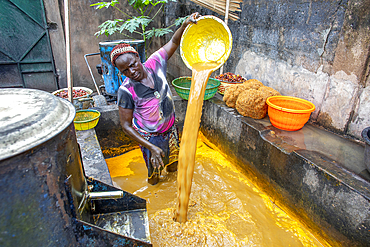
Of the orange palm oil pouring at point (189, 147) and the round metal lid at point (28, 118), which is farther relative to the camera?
the orange palm oil pouring at point (189, 147)

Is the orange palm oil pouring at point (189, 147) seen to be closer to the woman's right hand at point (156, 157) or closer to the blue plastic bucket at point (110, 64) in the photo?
the woman's right hand at point (156, 157)

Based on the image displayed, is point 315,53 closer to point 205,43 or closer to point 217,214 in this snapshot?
point 205,43

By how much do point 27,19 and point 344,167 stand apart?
7.22 metres

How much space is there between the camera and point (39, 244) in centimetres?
104

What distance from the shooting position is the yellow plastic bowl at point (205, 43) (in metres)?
2.39

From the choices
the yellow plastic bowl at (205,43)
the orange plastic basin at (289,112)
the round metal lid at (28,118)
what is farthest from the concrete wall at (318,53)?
the round metal lid at (28,118)

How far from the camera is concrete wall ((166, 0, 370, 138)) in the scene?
2.48m

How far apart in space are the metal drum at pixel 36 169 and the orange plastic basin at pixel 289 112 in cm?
238

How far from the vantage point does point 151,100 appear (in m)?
2.54

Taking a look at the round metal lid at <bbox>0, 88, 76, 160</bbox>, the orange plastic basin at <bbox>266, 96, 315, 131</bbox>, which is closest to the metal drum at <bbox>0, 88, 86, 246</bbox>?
the round metal lid at <bbox>0, 88, 76, 160</bbox>

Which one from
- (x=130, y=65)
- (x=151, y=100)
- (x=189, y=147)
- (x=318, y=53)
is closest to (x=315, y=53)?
(x=318, y=53)

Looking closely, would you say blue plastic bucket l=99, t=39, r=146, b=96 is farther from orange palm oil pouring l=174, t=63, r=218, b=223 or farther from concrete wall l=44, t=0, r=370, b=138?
orange palm oil pouring l=174, t=63, r=218, b=223

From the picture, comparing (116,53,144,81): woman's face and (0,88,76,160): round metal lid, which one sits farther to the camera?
(116,53,144,81): woman's face

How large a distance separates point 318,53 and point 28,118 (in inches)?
125
